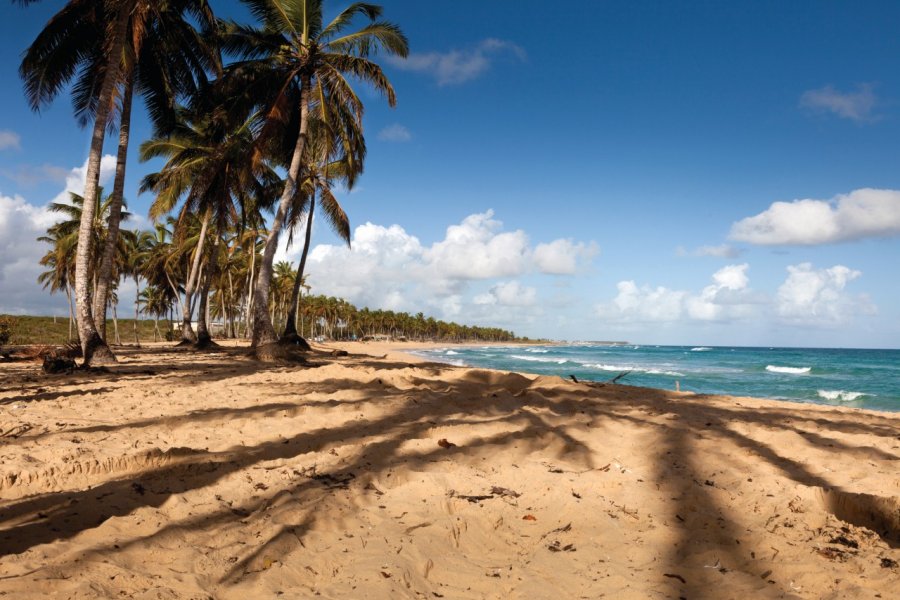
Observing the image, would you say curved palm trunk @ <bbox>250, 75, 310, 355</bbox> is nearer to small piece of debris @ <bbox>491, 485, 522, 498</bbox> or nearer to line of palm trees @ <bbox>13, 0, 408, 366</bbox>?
line of palm trees @ <bbox>13, 0, 408, 366</bbox>

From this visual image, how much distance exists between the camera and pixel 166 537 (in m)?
2.82

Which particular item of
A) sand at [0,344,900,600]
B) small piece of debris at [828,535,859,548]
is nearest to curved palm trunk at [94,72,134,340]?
sand at [0,344,900,600]

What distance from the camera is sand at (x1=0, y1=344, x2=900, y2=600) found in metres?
2.63

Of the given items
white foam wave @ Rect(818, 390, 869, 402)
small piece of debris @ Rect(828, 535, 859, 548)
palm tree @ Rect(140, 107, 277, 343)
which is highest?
palm tree @ Rect(140, 107, 277, 343)

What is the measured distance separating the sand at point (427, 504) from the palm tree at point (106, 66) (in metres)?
6.25

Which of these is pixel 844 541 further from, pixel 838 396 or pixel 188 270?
pixel 188 270

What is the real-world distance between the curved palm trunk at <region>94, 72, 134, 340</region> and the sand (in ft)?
23.5

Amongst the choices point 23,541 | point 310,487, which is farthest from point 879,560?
point 23,541

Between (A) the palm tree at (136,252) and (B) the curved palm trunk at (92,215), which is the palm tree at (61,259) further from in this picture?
(B) the curved palm trunk at (92,215)

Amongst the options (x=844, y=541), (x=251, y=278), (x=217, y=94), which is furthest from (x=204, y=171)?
(x=251, y=278)

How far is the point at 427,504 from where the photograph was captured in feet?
12.0

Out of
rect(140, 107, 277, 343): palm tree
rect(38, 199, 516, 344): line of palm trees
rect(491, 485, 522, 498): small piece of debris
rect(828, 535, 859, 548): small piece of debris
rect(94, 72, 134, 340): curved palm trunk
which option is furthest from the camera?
rect(38, 199, 516, 344): line of palm trees

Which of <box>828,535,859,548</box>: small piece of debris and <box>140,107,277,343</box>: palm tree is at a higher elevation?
<box>140,107,277,343</box>: palm tree

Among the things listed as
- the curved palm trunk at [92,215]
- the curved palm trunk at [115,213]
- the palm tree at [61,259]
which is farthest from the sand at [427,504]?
the palm tree at [61,259]
